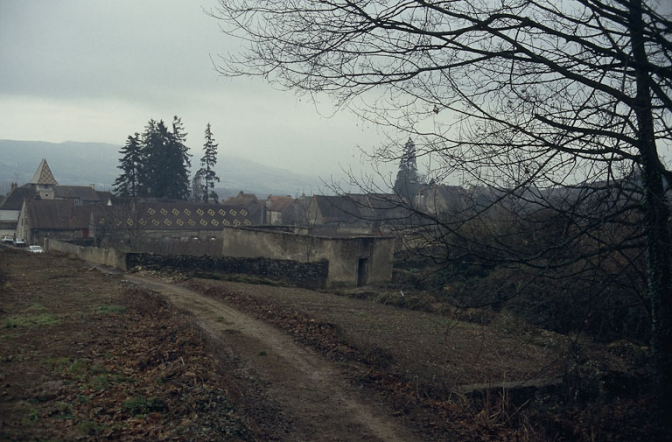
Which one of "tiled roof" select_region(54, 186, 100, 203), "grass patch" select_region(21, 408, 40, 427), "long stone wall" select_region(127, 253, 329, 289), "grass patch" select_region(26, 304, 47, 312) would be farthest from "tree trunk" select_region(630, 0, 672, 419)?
"tiled roof" select_region(54, 186, 100, 203)

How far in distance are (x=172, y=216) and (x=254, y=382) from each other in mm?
56125

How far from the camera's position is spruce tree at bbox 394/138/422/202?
5.85 meters

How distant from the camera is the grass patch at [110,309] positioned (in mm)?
11085

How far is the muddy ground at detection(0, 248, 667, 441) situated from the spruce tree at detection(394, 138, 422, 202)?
1678 millimetres

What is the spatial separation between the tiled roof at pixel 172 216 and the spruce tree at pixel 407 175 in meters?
43.4

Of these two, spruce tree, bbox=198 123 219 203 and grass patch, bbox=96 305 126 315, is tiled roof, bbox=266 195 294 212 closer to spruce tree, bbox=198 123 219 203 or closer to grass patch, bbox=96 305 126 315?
spruce tree, bbox=198 123 219 203

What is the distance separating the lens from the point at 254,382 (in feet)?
24.9

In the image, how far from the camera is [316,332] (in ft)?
34.8

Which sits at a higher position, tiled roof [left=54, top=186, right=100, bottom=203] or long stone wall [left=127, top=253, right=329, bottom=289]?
tiled roof [left=54, top=186, right=100, bottom=203]

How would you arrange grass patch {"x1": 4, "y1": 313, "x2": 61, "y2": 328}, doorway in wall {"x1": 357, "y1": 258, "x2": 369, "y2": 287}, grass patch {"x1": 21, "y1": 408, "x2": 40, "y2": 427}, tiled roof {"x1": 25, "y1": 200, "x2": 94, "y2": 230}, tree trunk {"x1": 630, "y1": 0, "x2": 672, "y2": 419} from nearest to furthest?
1. grass patch {"x1": 21, "y1": 408, "x2": 40, "y2": 427}
2. tree trunk {"x1": 630, "y1": 0, "x2": 672, "y2": 419}
3. grass patch {"x1": 4, "y1": 313, "x2": 61, "y2": 328}
4. doorway in wall {"x1": 357, "y1": 258, "x2": 369, "y2": 287}
5. tiled roof {"x1": 25, "y1": 200, "x2": 94, "y2": 230}

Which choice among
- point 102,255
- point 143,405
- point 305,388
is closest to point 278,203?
point 102,255

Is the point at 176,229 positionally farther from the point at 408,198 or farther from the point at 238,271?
the point at 408,198

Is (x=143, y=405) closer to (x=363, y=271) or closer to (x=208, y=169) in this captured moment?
(x=363, y=271)

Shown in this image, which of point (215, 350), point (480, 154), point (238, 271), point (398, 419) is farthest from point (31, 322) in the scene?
point (238, 271)
